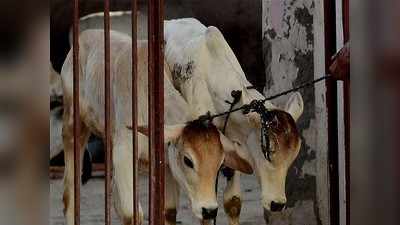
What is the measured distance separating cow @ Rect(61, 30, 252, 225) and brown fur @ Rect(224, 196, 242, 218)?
61mm

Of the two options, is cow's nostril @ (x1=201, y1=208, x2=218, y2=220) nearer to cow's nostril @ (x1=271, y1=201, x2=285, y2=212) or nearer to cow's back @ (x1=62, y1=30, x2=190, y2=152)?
cow's nostril @ (x1=271, y1=201, x2=285, y2=212)

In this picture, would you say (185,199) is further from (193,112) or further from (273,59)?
(273,59)

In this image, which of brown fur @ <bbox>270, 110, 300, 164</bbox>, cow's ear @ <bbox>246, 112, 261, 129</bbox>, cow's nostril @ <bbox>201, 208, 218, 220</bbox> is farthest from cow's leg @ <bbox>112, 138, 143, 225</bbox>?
brown fur @ <bbox>270, 110, 300, 164</bbox>

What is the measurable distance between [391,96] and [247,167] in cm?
194

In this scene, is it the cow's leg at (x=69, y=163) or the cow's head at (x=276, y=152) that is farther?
the cow's head at (x=276, y=152)

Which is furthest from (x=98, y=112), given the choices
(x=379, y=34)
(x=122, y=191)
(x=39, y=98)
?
(x=379, y=34)

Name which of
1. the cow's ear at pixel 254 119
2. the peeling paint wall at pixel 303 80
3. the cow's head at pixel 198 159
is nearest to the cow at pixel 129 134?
the cow's head at pixel 198 159

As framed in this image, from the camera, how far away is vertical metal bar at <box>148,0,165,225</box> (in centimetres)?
197

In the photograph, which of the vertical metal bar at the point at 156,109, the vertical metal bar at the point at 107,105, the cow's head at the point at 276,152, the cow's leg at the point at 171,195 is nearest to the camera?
the vertical metal bar at the point at 107,105

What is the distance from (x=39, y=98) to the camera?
94cm

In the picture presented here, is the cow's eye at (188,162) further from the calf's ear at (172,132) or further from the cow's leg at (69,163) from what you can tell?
the cow's leg at (69,163)

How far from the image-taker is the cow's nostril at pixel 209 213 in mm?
2457

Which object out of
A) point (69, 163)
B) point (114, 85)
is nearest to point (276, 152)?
point (114, 85)

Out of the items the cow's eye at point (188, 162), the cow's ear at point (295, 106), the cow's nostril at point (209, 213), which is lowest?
the cow's nostril at point (209, 213)
